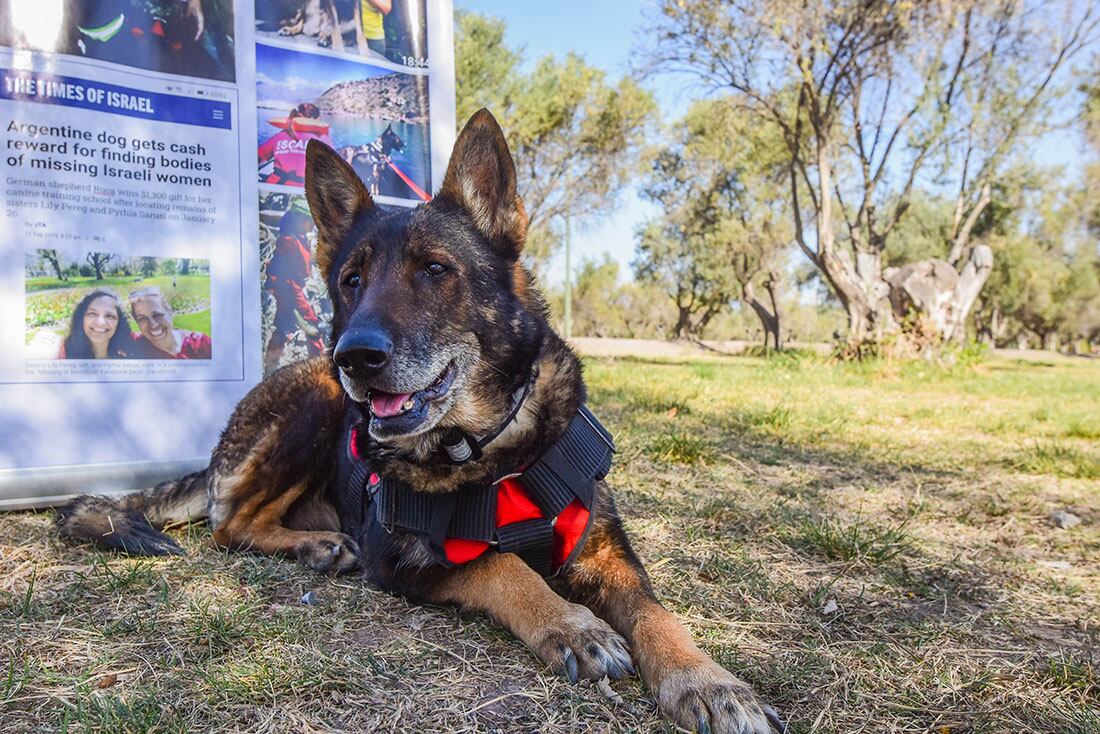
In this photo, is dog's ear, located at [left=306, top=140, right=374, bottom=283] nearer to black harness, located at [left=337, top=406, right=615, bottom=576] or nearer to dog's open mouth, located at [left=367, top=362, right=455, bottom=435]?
dog's open mouth, located at [left=367, top=362, right=455, bottom=435]

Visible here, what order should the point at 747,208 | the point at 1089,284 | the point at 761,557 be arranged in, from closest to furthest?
the point at 761,557
the point at 747,208
the point at 1089,284

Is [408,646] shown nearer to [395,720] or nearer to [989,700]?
[395,720]

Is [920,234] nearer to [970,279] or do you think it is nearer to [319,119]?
[970,279]

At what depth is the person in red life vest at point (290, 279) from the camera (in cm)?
440

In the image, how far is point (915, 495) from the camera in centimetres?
439

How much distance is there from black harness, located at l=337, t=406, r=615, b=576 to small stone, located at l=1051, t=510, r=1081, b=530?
288 centimetres

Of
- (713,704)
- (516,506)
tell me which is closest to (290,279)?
(516,506)

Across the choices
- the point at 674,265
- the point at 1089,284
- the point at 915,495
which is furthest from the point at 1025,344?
the point at 915,495

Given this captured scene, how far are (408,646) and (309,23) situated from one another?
148 inches

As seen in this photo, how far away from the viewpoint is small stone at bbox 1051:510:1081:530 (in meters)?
3.91

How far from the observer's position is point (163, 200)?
3998mm

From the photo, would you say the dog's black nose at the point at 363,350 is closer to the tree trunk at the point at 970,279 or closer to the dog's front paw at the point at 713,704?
the dog's front paw at the point at 713,704

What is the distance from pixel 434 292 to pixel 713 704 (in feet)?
5.20

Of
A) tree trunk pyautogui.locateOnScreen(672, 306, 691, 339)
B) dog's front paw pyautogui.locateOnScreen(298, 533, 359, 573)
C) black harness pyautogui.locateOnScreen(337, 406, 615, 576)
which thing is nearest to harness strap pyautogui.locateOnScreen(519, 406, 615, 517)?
black harness pyautogui.locateOnScreen(337, 406, 615, 576)
